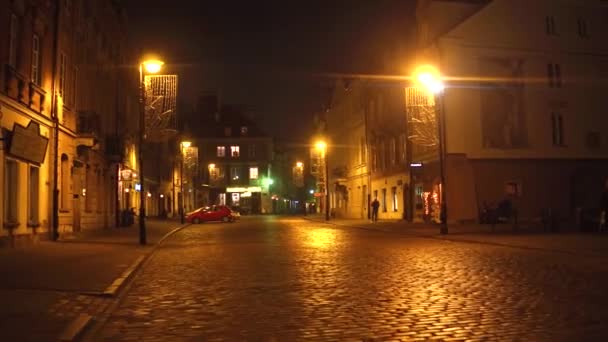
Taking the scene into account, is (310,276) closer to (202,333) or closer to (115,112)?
(202,333)

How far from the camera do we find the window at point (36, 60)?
2206cm

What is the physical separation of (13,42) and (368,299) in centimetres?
1542

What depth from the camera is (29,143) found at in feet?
69.3

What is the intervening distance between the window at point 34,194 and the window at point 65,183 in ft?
11.2

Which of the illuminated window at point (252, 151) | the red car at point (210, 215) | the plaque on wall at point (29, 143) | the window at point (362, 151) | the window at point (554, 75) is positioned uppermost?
the illuminated window at point (252, 151)

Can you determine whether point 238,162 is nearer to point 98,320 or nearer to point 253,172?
point 253,172

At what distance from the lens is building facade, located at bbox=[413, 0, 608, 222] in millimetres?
37781

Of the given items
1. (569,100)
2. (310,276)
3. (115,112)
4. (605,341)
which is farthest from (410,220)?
(605,341)

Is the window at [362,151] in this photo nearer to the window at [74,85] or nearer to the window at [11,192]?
the window at [74,85]

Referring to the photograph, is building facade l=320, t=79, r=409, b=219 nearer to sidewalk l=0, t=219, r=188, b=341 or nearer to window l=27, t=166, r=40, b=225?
window l=27, t=166, r=40, b=225

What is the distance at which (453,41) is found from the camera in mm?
37875

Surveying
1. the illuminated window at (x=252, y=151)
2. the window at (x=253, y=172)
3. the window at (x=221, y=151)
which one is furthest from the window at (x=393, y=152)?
the window at (x=221, y=151)

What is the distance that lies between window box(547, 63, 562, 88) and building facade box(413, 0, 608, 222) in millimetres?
61

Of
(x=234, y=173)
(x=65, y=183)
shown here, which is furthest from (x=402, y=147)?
(x=234, y=173)
